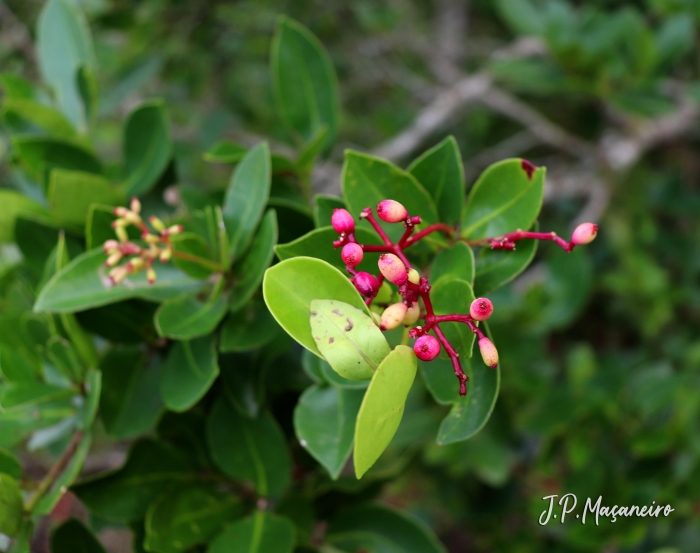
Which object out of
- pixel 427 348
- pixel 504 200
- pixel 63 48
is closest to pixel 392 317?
pixel 427 348

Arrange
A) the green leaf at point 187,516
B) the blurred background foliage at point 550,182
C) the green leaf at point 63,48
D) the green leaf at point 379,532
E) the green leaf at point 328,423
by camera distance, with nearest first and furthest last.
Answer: the green leaf at point 328,423 < the green leaf at point 187,516 < the green leaf at point 379,532 < the green leaf at point 63,48 < the blurred background foliage at point 550,182

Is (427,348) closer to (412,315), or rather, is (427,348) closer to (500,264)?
(412,315)

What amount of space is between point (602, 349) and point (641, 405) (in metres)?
1.30

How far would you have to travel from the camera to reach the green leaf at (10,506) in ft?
2.23

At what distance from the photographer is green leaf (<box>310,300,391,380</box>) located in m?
0.47

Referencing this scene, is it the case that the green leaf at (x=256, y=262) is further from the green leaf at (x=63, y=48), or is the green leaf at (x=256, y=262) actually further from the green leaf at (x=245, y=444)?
the green leaf at (x=63, y=48)

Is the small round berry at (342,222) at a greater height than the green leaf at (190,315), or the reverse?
the small round berry at (342,222)

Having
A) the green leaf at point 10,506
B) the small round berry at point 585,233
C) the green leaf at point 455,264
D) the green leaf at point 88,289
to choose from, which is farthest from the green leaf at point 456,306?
the green leaf at point 10,506

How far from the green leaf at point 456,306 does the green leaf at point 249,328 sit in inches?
8.6

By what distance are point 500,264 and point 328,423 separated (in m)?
0.26

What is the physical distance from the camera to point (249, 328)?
73 cm

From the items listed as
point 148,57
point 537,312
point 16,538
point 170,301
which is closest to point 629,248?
point 537,312

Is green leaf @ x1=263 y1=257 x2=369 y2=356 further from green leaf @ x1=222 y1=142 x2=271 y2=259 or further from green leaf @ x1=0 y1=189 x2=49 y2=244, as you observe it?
green leaf @ x1=0 y1=189 x2=49 y2=244

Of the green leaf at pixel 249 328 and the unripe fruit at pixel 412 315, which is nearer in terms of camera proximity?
the unripe fruit at pixel 412 315
